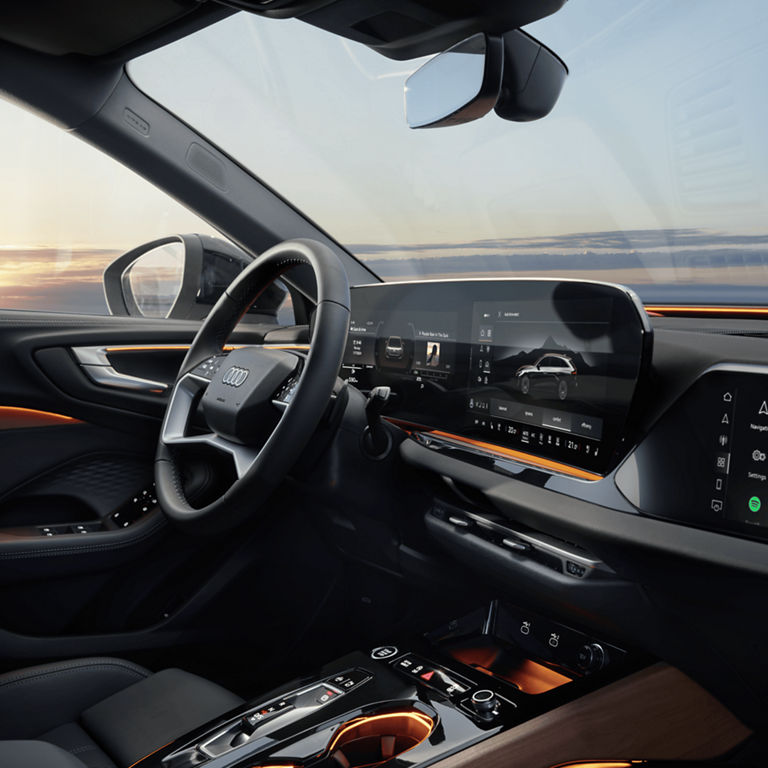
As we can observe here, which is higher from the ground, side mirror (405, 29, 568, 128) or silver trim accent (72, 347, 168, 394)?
side mirror (405, 29, 568, 128)

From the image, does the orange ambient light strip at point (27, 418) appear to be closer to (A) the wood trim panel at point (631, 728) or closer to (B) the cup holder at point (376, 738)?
(B) the cup holder at point (376, 738)

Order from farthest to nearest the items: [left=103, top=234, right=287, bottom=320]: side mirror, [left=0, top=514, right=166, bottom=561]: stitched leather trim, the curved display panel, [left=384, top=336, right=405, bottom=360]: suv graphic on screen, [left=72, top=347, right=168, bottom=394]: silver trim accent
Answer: [left=103, top=234, right=287, bottom=320]: side mirror
[left=72, top=347, right=168, bottom=394]: silver trim accent
[left=0, top=514, right=166, bottom=561]: stitched leather trim
[left=384, top=336, right=405, bottom=360]: suv graphic on screen
the curved display panel

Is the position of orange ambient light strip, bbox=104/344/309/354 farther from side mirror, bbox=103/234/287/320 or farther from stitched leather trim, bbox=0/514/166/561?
stitched leather trim, bbox=0/514/166/561

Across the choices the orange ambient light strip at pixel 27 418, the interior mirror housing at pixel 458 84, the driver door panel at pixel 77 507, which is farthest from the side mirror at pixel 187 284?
the interior mirror housing at pixel 458 84

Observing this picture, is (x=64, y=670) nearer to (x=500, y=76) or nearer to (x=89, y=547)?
(x=89, y=547)

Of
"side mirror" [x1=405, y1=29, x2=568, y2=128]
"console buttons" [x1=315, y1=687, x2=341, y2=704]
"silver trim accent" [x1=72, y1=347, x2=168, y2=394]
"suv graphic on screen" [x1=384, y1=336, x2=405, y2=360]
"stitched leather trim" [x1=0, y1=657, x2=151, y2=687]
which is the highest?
"side mirror" [x1=405, y1=29, x2=568, y2=128]

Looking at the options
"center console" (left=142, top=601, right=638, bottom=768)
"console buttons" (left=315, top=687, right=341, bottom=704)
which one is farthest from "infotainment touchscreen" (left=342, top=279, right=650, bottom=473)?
"console buttons" (left=315, top=687, right=341, bottom=704)

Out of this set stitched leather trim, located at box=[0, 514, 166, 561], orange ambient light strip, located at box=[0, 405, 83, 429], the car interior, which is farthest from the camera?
orange ambient light strip, located at box=[0, 405, 83, 429]

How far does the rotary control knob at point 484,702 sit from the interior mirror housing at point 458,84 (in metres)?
0.96

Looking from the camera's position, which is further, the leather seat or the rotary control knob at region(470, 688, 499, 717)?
the leather seat

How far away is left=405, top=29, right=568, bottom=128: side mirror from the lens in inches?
49.0

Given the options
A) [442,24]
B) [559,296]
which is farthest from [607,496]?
[442,24]

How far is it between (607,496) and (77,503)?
4.54ft

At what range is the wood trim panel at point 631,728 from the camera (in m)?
1.09
